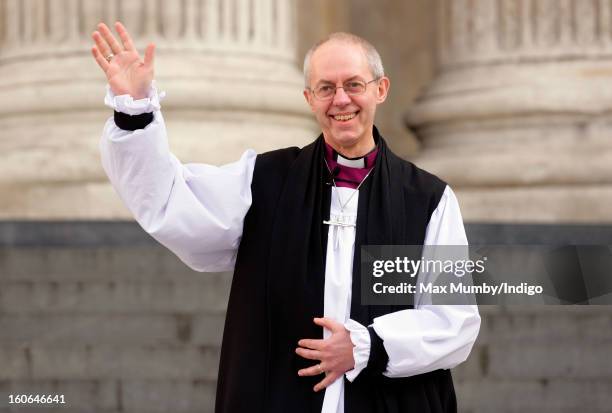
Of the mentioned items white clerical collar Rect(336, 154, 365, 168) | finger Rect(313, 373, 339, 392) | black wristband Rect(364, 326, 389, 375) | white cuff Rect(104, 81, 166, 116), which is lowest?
finger Rect(313, 373, 339, 392)

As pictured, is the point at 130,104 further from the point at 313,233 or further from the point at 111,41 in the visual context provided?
the point at 313,233

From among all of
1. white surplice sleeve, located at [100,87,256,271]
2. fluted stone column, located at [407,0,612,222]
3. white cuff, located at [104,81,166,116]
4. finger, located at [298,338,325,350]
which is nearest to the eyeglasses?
white surplice sleeve, located at [100,87,256,271]

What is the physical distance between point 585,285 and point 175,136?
333cm

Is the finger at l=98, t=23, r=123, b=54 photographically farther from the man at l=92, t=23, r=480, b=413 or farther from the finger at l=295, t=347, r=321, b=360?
the finger at l=295, t=347, r=321, b=360

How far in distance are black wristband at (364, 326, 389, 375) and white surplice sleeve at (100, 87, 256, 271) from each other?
0.55 m

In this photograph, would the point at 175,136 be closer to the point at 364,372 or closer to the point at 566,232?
the point at 566,232

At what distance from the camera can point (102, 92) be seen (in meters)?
8.73

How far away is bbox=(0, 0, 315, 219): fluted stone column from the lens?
336 inches

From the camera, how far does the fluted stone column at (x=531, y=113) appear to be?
8.71m

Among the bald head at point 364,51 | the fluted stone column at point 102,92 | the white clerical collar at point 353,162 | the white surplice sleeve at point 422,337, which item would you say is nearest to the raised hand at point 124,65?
the bald head at point 364,51

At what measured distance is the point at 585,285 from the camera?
21.1ft

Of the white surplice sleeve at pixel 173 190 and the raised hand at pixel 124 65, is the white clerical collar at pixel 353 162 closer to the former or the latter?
the white surplice sleeve at pixel 173 190

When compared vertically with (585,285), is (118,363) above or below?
below

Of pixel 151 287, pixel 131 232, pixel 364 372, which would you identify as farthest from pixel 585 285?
pixel 364 372
